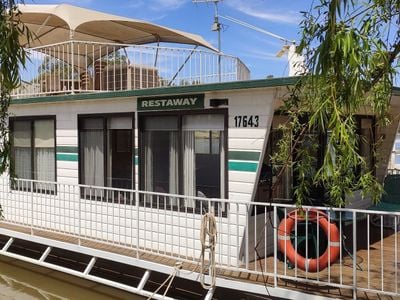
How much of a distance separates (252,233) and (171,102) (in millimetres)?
2054

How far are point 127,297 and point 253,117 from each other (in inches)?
123

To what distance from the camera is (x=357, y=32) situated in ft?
8.21

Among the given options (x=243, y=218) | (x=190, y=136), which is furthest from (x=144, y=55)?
(x=243, y=218)

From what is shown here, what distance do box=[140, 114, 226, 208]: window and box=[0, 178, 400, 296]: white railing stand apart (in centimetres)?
19

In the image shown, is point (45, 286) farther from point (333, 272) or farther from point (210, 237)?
point (333, 272)

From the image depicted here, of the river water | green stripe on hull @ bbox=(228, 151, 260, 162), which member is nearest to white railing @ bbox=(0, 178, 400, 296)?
green stripe on hull @ bbox=(228, 151, 260, 162)

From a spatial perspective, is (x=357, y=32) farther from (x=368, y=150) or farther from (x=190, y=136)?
(x=368, y=150)

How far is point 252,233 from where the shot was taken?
595cm

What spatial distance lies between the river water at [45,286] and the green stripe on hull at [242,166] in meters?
2.26

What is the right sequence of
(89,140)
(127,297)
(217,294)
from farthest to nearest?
(89,140)
(127,297)
(217,294)

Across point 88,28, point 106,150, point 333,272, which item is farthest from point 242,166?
point 88,28

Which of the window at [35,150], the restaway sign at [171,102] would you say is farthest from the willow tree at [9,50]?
the window at [35,150]

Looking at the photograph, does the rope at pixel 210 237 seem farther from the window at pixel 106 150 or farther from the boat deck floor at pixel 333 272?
the window at pixel 106 150

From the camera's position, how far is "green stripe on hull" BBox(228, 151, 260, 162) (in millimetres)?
5652
